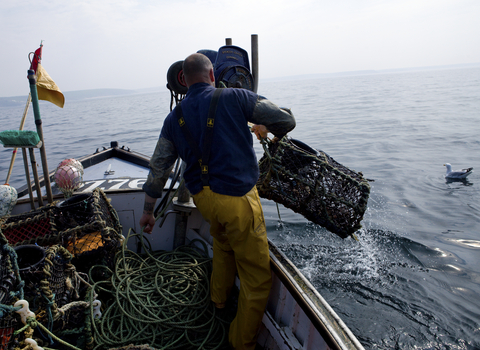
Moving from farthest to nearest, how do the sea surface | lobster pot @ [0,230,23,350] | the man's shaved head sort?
the sea surface → the man's shaved head → lobster pot @ [0,230,23,350]

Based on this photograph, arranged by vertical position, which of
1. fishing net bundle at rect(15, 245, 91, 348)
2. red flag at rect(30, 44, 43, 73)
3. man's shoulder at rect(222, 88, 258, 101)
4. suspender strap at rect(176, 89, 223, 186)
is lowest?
fishing net bundle at rect(15, 245, 91, 348)

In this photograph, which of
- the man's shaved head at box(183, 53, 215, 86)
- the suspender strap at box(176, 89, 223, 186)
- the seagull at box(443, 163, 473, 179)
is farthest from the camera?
the seagull at box(443, 163, 473, 179)

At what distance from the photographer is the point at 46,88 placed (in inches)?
155

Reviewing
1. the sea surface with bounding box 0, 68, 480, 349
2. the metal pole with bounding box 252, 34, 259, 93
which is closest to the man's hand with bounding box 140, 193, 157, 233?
the metal pole with bounding box 252, 34, 259, 93

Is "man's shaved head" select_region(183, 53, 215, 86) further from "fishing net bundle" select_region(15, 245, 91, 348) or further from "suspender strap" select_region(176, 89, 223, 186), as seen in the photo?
"fishing net bundle" select_region(15, 245, 91, 348)

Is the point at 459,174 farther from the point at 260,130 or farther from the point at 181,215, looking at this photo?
the point at 260,130

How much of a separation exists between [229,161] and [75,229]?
5.39 ft

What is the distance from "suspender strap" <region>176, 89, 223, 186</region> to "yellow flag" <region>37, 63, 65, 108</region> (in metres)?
2.61

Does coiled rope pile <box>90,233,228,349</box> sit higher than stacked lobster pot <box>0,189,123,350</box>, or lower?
lower

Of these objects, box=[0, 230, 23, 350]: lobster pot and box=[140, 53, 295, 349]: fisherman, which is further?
box=[140, 53, 295, 349]: fisherman

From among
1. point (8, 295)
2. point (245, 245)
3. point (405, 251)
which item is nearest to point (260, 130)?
point (245, 245)

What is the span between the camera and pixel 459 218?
655 centimetres

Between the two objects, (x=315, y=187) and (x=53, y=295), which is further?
(x=315, y=187)

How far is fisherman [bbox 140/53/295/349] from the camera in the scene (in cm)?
218
